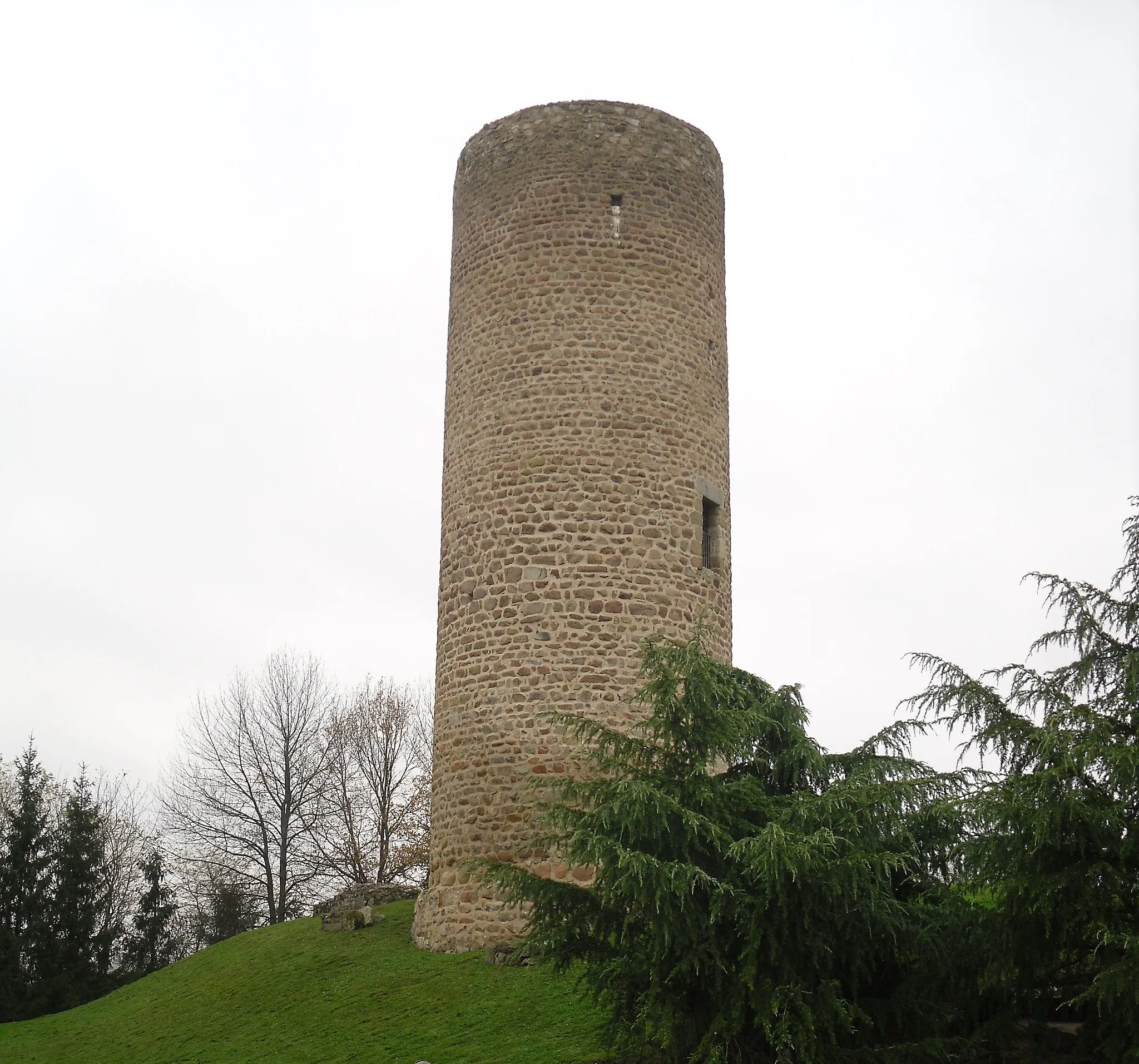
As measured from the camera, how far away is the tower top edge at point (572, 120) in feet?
58.1

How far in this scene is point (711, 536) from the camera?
17.3m

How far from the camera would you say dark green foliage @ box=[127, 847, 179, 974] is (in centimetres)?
2900

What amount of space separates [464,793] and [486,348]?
5.77 metres

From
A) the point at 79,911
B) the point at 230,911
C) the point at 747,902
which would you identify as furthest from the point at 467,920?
the point at 230,911

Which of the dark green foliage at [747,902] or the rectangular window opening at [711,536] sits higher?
the rectangular window opening at [711,536]

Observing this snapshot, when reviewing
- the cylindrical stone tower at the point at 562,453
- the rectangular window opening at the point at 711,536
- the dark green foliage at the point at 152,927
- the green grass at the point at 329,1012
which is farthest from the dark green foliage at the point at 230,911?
the rectangular window opening at the point at 711,536

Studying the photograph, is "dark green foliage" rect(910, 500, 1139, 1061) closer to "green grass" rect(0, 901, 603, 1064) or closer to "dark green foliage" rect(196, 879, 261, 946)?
"green grass" rect(0, 901, 603, 1064)

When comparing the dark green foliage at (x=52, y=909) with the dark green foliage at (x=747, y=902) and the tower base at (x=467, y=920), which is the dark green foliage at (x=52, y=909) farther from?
the dark green foliage at (x=747, y=902)

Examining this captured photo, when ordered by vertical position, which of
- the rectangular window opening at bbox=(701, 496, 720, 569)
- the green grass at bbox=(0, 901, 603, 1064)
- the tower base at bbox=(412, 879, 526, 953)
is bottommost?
the green grass at bbox=(0, 901, 603, 1064)

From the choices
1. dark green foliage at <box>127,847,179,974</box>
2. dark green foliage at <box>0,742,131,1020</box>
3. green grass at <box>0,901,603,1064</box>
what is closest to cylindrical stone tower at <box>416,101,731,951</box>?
green grass at <box>0,901,603,1064</box>

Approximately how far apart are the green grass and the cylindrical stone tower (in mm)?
1048

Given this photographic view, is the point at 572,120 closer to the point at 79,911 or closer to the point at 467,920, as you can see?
the point at 467,920

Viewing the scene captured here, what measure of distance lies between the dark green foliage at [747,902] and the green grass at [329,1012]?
4.71 ft

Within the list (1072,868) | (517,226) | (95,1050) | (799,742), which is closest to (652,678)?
(799,742)
